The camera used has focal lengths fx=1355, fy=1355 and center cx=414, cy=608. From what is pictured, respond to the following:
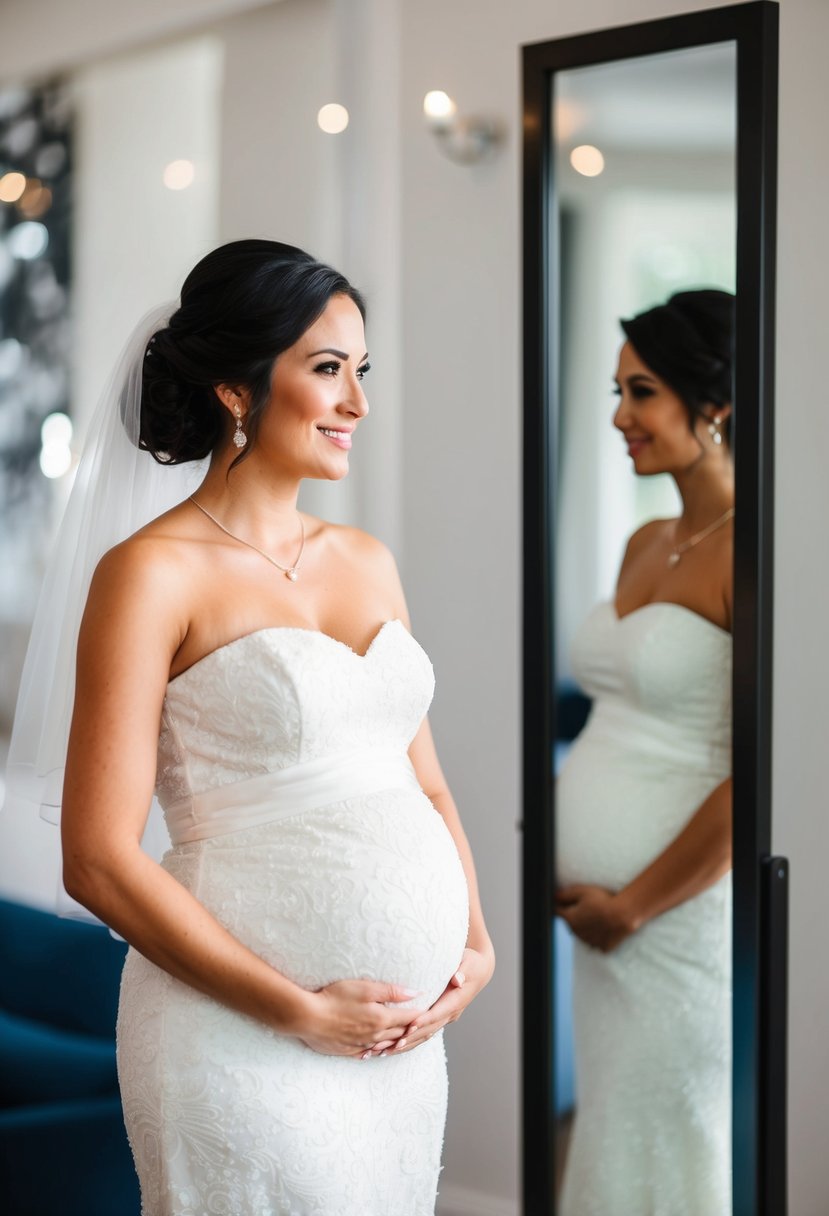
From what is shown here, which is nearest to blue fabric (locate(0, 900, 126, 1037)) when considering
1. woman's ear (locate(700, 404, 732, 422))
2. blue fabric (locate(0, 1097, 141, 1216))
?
blue fabric (locate(0, 1097, 141, 1216))

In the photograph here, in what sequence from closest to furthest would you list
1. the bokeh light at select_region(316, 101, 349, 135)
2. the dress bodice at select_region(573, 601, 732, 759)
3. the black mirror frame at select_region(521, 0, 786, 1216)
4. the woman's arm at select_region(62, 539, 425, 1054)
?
the woman's arm at select_region(62, 539, 425, 1054), the black mirror frame at select_region(521, 0, 786, 1216), the dress bodice at select_region(573, 601, 732, 759), the bokeh light at select_region(316, 101, 349, 135)

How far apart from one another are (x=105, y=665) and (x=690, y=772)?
1.16 m

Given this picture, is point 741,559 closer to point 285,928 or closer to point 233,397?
point 233,397

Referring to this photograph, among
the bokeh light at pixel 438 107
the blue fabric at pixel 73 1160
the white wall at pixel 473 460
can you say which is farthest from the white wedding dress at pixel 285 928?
the bokeh light at pixel 438 107

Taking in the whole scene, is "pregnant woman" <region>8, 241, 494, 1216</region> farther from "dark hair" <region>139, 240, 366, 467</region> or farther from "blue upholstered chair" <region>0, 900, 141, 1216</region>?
"blue upholstered chair" <region>0, 900, 141, 1216</region>

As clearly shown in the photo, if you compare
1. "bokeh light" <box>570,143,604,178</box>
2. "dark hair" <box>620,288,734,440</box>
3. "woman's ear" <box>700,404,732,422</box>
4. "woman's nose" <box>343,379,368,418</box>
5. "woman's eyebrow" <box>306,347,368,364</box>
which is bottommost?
"woman's nose" <box>343,379,368,418</box>

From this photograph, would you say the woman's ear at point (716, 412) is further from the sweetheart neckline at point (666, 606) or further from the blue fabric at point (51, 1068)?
the blue fabric at point (51, 1068)

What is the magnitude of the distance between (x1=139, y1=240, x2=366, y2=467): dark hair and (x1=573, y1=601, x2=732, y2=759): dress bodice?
868 millimetres

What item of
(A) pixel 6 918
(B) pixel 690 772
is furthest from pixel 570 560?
(A) pixel 6 918

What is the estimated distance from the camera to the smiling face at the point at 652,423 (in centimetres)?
241

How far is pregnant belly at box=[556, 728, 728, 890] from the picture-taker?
242 centimetres

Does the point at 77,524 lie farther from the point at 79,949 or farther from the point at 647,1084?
the point at 647,1084

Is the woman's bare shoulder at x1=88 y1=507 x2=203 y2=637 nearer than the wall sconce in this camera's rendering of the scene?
Yes

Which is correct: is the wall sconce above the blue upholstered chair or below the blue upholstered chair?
above
